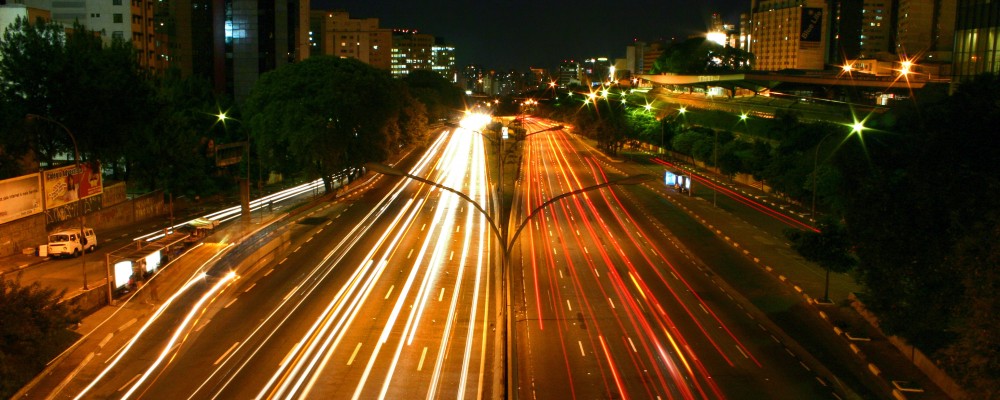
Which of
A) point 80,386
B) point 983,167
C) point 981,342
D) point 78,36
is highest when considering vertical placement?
point 78,36

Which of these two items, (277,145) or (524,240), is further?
(277,145)

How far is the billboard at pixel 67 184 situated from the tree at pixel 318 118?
14.2 metres

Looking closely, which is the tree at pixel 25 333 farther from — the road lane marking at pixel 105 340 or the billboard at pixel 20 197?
the billboard at pixel 20 197

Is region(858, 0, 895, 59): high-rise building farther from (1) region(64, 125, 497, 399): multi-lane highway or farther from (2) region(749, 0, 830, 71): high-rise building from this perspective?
(1) region(64, 125, 497, 399): multi-lane highway

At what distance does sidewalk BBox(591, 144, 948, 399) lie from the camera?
22.0m

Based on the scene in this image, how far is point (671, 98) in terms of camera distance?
12025 cm

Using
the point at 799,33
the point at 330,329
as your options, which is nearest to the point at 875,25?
the point at 799,33

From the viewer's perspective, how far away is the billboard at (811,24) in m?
181

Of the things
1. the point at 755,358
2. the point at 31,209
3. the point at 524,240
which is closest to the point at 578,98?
the point at 524,240

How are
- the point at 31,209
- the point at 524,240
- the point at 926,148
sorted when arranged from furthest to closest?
the point at 524,240
the point at 31,209
the point at 926,148

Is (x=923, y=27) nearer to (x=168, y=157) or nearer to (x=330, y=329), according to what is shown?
(x=168, y=157)

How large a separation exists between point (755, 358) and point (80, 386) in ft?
56.8

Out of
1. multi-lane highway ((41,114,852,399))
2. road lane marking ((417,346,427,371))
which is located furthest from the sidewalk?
road lane marking ((417,346,427,371))

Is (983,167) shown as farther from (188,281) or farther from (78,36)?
(78,36)
